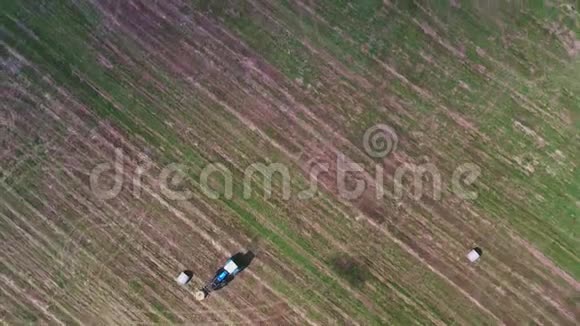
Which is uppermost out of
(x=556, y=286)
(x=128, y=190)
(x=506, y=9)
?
(x=506, y=9)

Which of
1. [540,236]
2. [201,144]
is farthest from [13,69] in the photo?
[540,236]

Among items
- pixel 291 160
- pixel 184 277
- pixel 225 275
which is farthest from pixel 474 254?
pixel 184 277

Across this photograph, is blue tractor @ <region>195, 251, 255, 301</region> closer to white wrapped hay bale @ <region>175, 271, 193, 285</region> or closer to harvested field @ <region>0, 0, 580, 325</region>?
harvested field @ <region>0, 0, 580, 325</region>

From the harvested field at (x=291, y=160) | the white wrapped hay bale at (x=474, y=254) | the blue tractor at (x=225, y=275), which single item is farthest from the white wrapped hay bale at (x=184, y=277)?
the white wrapped hay bale at (x=474, y=254)

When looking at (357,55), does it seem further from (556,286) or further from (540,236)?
(556,286)

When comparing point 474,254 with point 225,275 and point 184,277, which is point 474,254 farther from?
point 184,277

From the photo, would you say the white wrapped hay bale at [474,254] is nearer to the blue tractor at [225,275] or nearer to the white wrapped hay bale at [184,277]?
the blue tractor at [225,275]
